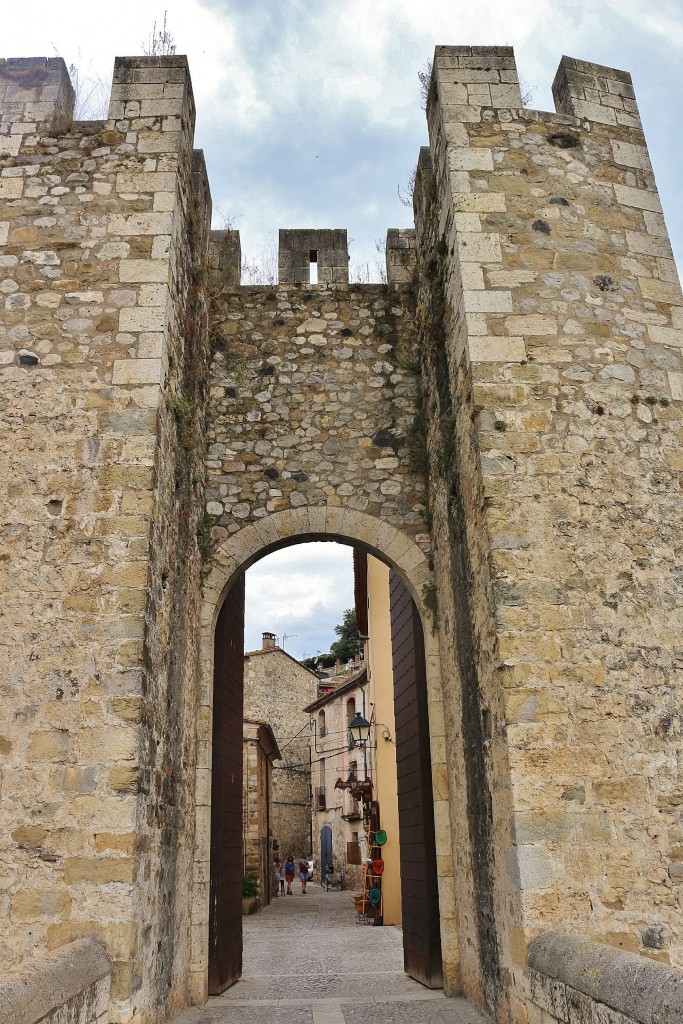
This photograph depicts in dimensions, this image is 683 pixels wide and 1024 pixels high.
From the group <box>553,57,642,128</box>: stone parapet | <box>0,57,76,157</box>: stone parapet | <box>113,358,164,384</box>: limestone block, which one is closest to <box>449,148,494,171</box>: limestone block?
<box>553,57,642,128</box>: stone parapet

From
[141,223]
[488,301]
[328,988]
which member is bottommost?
[328,988]

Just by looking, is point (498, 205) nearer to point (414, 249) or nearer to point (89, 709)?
point (414, 249)

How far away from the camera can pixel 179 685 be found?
4.54 metres

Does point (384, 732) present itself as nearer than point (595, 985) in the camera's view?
No

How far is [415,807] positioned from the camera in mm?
5410

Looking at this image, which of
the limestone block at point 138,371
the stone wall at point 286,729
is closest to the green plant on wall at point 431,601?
the limestone block at point 138,371

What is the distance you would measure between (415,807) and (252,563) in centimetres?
208

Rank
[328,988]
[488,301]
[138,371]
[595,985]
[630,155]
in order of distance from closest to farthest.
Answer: [595,985], [138,371], [488,301], [630,155], [328,988]

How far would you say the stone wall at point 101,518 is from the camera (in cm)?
348

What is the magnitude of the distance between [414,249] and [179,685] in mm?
4123

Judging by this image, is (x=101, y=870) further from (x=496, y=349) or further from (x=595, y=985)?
(x=496, y=349)

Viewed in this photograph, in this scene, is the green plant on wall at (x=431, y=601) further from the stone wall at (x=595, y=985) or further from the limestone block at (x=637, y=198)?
the limestone block at (x=637, y=198)

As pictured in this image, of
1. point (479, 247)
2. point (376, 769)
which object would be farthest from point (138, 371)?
point (376, 769)

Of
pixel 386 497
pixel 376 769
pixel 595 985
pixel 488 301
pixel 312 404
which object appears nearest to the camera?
pixel 595 985
